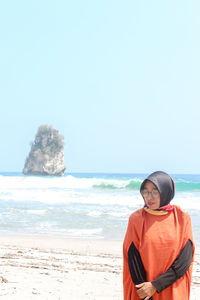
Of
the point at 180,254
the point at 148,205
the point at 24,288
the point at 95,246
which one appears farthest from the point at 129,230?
the point at 95,246

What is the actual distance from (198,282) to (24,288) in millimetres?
2194

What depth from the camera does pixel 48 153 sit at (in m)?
77.6

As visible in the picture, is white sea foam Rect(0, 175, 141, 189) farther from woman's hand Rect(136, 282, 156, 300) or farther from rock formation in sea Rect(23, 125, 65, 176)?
rock formation in sea Rect(23, 125, 65, 176)

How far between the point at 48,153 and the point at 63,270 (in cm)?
7318

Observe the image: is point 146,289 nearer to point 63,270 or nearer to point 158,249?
point 158,249

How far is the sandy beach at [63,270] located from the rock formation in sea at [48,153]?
70.3 meters

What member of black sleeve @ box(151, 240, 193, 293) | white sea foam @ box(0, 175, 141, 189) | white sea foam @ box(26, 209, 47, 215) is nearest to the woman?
black sleeve @ box(151, 240, 193, 293)

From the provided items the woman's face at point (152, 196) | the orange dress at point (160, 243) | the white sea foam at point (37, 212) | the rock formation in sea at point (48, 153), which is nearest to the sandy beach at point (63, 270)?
the orange dress at point (160, 243)

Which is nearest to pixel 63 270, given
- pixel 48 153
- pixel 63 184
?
pixel 63 184

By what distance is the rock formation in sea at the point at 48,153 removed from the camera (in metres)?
77.0

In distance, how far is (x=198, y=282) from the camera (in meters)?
4.71

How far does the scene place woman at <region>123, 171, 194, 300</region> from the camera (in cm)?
204

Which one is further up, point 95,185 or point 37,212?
point 37,212

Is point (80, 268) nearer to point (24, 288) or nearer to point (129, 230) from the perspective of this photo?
point (24, 288)
